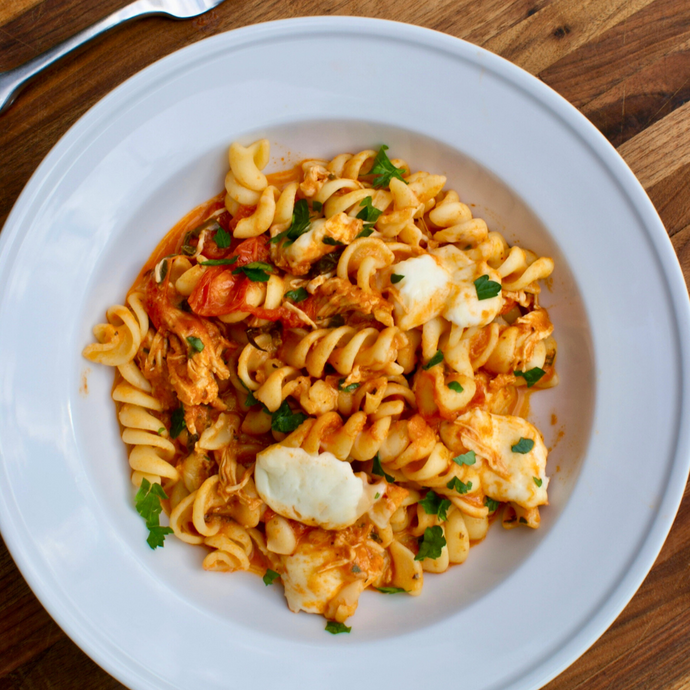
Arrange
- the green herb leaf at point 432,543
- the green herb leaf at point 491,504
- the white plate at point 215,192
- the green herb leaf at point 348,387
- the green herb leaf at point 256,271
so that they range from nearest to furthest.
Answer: the white plate at point 215,192 → the green herb leaf at point 256,271 → the green herb leaf at point 348,387 → the green herb leaf at point 432,543 → the green herb leaf at point 491,504

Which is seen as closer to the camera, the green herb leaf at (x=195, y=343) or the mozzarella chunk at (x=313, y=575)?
the green herb leaf at (x=195, y=343)

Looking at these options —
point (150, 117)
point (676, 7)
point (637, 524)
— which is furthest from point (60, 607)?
point (676, 7)

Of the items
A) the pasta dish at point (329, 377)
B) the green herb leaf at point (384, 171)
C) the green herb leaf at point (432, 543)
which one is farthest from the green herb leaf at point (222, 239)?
the green herb leaf at point (432, 543)

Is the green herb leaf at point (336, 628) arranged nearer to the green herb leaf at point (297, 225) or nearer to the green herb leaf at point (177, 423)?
the green herb leaf at point (177, 423)

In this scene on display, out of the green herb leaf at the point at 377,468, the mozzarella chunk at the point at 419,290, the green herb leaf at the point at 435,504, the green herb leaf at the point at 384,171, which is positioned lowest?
the green herb leaf at the point at 435,504

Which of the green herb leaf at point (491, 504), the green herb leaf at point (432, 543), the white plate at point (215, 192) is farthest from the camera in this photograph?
the green herb leaf at point (491, 504)

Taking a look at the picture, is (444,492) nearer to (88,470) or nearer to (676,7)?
(88,470)

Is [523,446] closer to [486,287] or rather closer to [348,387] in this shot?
[486,287]
